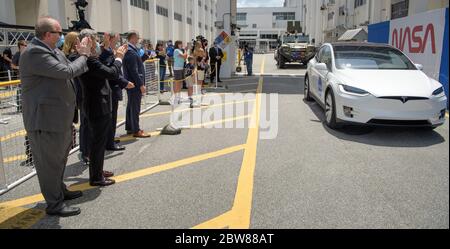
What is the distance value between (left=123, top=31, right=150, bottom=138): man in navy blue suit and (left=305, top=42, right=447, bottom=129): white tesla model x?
140 inches

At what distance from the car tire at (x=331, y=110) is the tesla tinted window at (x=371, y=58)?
682 millimetres

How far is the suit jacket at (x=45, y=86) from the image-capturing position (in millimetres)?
3398

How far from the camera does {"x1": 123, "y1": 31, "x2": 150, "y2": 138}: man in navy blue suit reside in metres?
6.52

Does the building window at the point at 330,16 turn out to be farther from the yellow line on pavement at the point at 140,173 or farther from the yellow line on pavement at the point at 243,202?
the yellow line on pavement at the point at 140,173

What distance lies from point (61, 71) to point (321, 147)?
4.17 metres

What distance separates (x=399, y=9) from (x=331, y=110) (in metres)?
22.6

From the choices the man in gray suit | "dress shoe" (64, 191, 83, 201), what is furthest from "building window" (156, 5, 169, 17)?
the man in gray suit

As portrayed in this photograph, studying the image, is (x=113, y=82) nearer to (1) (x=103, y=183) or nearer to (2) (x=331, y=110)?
(1) (x=103, y=183)

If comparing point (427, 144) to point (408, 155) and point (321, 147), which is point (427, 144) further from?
point (321, 147)

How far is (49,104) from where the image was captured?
3547 millimetres

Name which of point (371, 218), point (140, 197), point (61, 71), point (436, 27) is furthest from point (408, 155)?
point (436, 27)

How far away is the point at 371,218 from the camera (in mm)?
3623
